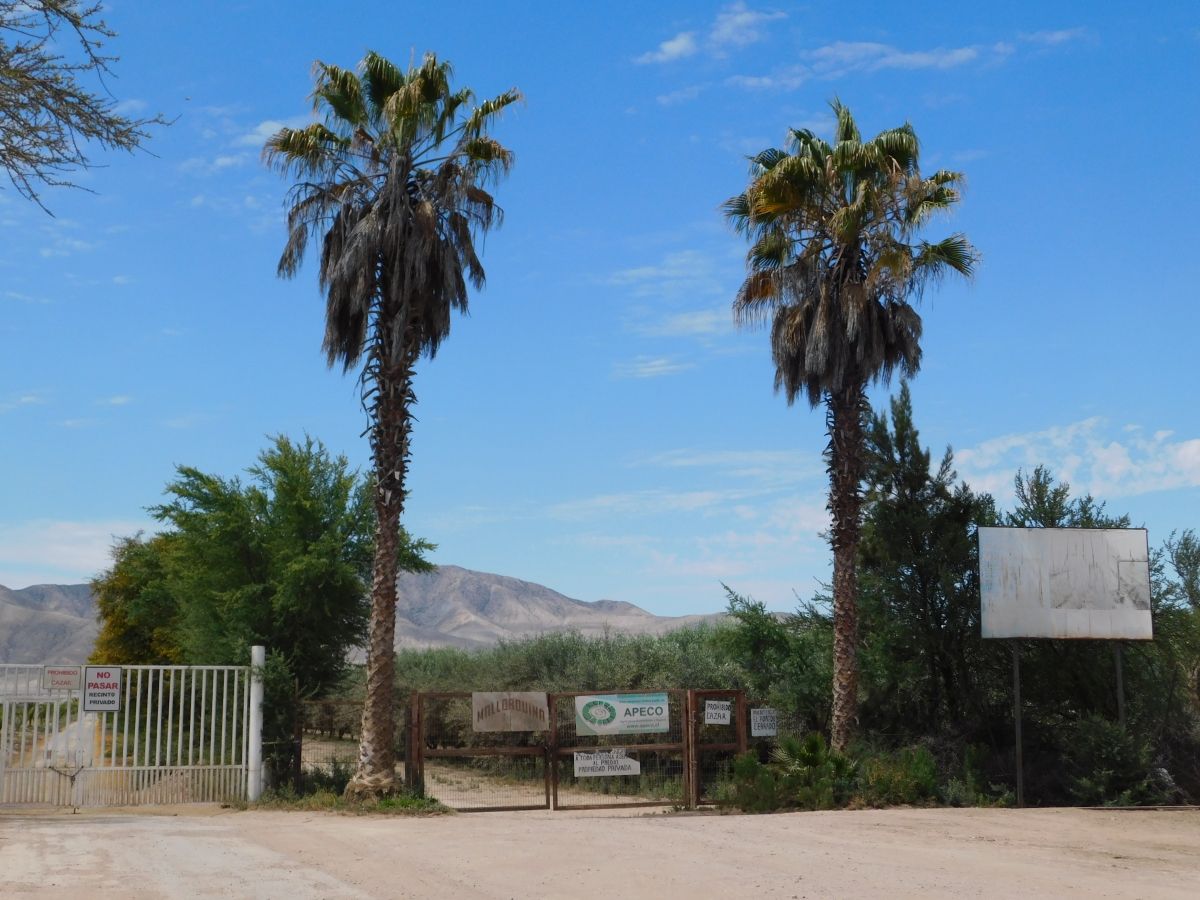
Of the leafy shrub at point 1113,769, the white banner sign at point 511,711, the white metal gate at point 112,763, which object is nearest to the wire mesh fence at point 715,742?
the white banner sign at point 511,711

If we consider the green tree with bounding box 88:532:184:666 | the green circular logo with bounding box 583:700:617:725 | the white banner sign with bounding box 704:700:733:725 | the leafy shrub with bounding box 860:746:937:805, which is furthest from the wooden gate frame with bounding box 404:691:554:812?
the green tree with bounding box 88:532:184:666

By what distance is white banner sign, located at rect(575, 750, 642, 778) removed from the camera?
1933 cm

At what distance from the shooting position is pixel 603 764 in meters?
19.4

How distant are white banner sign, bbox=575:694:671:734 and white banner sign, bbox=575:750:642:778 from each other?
1.27ft

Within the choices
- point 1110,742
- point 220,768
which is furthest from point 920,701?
point 220,768

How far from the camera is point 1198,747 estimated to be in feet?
71.4

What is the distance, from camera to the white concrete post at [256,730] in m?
18.8

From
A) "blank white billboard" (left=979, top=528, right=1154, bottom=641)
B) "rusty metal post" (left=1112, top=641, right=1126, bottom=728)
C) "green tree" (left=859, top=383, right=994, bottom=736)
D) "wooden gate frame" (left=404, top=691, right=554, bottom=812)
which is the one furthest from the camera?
"green tree" (left=859, top=383, right=994, bottom=736)

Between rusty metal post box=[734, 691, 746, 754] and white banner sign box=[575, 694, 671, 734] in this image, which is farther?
rusty metal post box=[734, 691, 746, 754]

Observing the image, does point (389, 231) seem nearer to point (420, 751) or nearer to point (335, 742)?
point (420, 751)

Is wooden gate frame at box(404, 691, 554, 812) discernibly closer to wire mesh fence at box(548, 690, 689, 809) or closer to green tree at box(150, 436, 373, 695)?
wire mesh fence at box(548, 690, 689, 809)

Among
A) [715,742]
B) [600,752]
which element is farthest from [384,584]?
[715,742]

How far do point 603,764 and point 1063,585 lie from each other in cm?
922

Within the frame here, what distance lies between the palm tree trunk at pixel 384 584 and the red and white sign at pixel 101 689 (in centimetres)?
405
